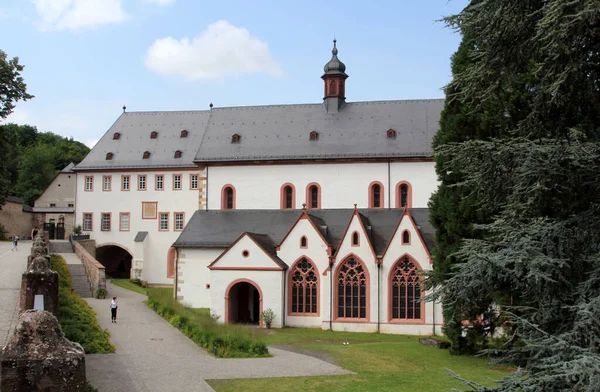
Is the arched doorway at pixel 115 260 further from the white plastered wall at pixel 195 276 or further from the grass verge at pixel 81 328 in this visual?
the grass verge at pixel 81 328

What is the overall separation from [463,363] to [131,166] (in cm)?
3551

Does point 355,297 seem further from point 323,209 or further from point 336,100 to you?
point 336,100

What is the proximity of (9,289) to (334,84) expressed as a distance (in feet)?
82.6

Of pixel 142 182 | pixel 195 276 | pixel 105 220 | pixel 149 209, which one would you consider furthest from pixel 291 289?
pixel 105 220

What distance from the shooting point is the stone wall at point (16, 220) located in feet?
186

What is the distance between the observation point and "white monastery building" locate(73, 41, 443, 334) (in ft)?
103

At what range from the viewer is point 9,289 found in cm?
2169

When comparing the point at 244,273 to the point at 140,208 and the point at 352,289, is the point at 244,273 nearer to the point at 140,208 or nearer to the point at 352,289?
the point at 352,289

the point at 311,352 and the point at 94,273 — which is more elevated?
the point at 94,273

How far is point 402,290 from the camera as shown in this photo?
3080cm

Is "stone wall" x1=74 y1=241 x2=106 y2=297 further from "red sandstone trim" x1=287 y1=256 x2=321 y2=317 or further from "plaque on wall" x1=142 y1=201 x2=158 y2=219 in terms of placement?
"plaque on wall" x1=142 y1=201 x2=158 y2=219

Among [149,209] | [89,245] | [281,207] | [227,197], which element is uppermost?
[227,197]

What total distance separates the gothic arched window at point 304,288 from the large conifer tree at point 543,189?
24.2 metres

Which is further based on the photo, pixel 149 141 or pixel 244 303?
pixel 149 141
